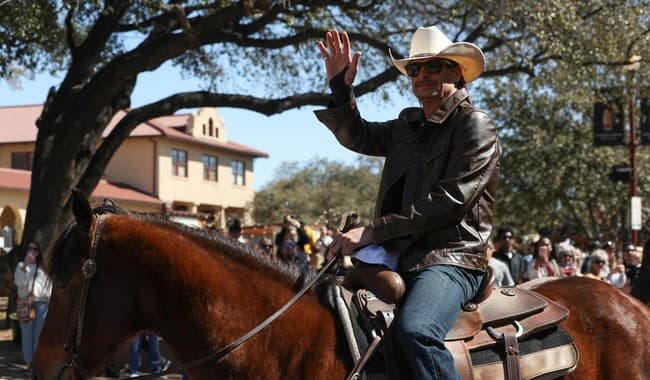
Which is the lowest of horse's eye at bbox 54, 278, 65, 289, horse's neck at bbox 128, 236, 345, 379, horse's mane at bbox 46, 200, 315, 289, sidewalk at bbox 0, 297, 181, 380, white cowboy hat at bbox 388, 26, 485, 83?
sidewalk at bbox 0, 297, 181, 380

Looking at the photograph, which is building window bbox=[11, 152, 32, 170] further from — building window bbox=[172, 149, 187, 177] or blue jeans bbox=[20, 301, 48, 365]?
blue jeans bbox=[20, 301, 48, 365]

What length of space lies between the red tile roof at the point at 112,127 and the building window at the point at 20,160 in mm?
826


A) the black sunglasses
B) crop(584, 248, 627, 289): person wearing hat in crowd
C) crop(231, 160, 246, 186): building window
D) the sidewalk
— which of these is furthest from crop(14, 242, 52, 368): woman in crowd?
crop(231, 160, 246, 186): building window

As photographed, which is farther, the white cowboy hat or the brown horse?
the white cowboy hat

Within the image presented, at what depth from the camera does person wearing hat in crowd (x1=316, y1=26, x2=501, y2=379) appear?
3.42m

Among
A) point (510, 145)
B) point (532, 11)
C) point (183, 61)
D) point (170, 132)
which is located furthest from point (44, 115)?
point (170, 132)

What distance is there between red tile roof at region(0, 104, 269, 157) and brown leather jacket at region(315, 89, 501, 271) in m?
38.3

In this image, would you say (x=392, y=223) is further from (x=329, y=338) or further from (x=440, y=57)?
(x=440, y=57)

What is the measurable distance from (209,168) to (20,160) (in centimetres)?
1131

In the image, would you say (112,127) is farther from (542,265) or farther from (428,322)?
(428,322)

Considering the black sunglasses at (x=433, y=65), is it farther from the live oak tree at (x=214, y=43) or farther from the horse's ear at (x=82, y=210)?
the live oak tree at (x=214, y=43)

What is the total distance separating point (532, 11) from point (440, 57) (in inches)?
409

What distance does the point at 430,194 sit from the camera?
349 cm

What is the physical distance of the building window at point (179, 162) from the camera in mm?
46000
